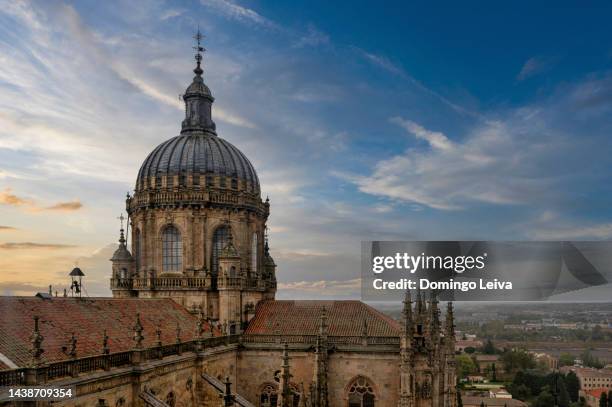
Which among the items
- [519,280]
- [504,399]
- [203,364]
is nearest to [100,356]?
[203,364]

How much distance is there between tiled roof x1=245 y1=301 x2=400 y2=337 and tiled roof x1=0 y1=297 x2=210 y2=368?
6.70 meters

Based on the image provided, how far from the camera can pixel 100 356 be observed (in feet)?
74.4

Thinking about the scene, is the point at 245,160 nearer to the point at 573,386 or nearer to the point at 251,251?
the point at 251,251

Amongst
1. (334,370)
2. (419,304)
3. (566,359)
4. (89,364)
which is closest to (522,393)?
(566,359)

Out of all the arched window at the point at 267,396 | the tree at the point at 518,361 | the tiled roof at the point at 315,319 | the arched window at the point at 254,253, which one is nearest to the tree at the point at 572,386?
the tree at the point at 518,361

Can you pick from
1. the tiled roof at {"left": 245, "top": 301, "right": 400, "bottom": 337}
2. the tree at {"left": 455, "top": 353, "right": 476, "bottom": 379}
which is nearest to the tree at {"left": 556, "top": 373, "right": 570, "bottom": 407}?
the tree at {"left": 455, "top": 353, "right": 476, "bottom": 379}

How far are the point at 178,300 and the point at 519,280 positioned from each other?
23.6 meters

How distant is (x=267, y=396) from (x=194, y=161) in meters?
18.6

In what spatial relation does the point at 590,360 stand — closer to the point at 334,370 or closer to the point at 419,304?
the point at 419,304

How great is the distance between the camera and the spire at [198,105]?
147ft

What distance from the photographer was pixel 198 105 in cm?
4503

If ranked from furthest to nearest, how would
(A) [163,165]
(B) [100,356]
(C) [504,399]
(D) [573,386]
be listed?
(D) [573,386], (C) [504,399], (A) [163,165], (B) [100,356]

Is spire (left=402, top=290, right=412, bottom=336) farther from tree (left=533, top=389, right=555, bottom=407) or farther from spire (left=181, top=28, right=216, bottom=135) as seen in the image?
tree (left=533, top=389, right=555, bottom=407)

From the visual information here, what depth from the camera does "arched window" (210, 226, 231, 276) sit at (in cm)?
4122
